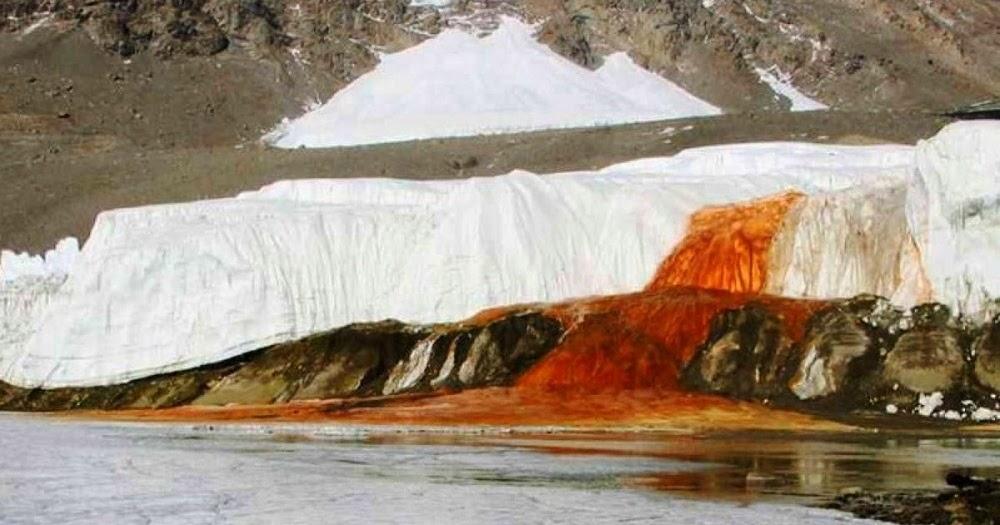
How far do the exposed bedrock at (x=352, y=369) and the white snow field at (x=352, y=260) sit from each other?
0.69 m

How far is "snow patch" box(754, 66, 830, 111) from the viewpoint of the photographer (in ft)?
347

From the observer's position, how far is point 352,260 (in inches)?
1747

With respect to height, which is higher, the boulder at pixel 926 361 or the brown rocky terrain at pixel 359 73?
the brown rocky terrain at pixel 359 73

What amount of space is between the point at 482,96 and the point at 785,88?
83.3 feet

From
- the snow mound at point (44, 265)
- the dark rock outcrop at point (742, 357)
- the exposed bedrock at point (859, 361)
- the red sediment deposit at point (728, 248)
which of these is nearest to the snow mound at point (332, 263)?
the red sediment deposit at point (728, 248)

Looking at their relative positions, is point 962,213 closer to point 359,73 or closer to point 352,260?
point 352,260

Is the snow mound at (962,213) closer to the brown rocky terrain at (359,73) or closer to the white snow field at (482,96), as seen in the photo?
the brown rocky terrain at (359,73)

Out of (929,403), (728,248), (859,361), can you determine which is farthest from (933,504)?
(728,248)

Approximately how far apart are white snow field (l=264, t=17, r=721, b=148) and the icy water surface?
59887mm

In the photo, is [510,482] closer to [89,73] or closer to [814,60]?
[89,73]

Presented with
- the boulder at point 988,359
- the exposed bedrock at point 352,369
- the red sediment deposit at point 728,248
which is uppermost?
the red sediment deposit at point 728,248

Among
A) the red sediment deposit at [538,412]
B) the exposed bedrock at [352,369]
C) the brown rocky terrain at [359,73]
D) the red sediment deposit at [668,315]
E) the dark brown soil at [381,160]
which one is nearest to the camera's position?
the red sediment deposit at [538,412]

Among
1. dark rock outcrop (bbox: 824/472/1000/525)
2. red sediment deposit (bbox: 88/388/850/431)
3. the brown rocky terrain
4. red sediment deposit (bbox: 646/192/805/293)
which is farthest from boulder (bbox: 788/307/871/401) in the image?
the brown rocky terrain

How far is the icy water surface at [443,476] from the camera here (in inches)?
691
